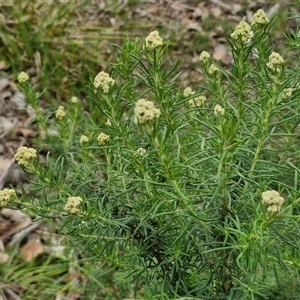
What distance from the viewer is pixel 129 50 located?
143 centimetres

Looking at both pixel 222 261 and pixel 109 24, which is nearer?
pixel 222 261

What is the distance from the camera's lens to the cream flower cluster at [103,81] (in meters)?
1.27

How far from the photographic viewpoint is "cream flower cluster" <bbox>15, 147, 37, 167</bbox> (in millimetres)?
1366

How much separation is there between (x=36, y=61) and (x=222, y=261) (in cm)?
240

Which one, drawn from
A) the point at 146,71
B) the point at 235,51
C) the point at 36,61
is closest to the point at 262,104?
the point at 235,51

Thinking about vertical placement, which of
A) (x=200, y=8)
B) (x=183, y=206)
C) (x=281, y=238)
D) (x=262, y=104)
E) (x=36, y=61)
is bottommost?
(x=200, y=8)

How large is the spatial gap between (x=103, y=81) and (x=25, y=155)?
265 mm

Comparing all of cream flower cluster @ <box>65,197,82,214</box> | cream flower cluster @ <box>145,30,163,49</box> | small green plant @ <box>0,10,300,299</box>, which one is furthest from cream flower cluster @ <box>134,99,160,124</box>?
cream flower cluster @ <box>65,197,82,214</box>

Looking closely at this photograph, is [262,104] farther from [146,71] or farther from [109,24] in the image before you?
[109,24]

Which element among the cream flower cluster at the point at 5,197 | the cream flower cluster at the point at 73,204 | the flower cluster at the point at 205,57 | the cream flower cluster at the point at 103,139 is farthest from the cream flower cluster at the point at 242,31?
the cream flower cluster at the point at 5,197

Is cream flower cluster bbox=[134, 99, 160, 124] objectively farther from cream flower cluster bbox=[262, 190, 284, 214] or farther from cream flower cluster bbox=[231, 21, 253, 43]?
cream flower cluster bbox=[231, 21, 253, 43]

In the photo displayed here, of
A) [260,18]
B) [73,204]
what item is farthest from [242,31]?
[73,204]

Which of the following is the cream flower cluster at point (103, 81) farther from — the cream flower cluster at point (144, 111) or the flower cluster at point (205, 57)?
the flower cluster at point (205, 57)

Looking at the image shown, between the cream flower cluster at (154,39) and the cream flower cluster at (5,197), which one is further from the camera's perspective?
the cream flower cluster at (5,197)
